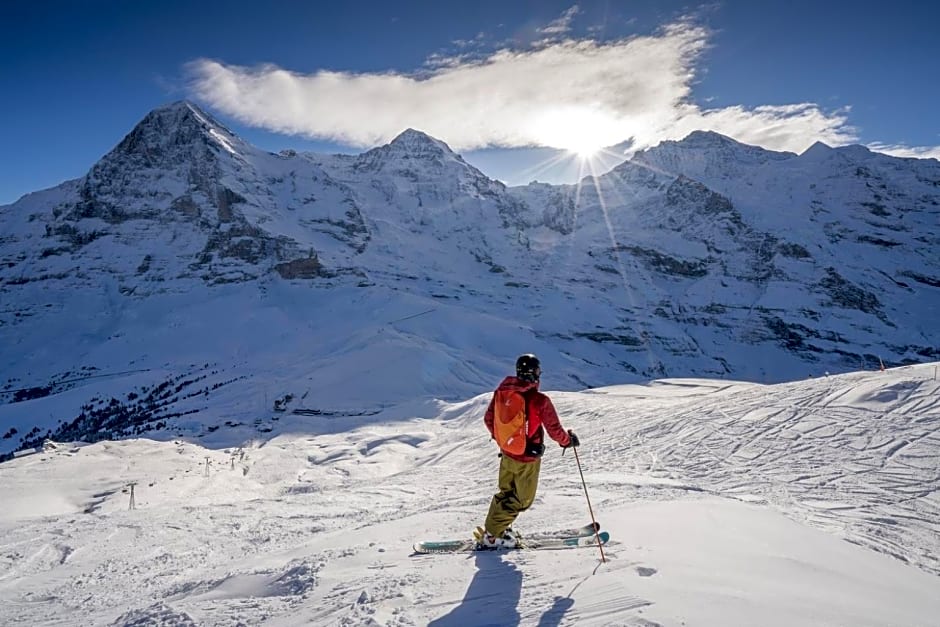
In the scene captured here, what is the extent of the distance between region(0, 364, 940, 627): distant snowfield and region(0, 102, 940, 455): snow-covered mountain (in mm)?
35418

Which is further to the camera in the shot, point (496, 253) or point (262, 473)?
point (496, 253)

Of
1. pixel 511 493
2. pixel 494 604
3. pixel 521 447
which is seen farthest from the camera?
pixel 511 493

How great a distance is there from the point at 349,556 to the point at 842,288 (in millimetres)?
194050

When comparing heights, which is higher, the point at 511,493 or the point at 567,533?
the point at 511,493

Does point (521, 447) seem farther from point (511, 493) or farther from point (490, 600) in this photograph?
point (490, 600)

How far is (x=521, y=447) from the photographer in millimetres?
5711

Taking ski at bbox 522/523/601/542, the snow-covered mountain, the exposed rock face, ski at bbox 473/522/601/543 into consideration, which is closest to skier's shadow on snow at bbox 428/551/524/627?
ski at bbox 473/522/601/543

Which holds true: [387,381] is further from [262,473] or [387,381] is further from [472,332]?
[472,332]

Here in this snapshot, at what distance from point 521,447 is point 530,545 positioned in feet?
3.34

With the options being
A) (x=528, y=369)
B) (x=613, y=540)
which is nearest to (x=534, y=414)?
(x=528, y=369)

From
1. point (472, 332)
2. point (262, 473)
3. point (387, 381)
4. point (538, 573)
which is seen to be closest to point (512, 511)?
point (538, 573)

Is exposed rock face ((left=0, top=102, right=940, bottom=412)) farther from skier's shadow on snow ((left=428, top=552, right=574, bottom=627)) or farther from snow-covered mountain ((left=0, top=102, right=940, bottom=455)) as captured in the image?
skier's shadow on snow ((left=428, top=552, right=574, bottom=627))

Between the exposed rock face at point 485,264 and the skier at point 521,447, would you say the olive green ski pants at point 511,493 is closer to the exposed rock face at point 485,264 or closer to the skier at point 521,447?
the skier at point 521,447

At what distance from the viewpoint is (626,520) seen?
6379 mm
